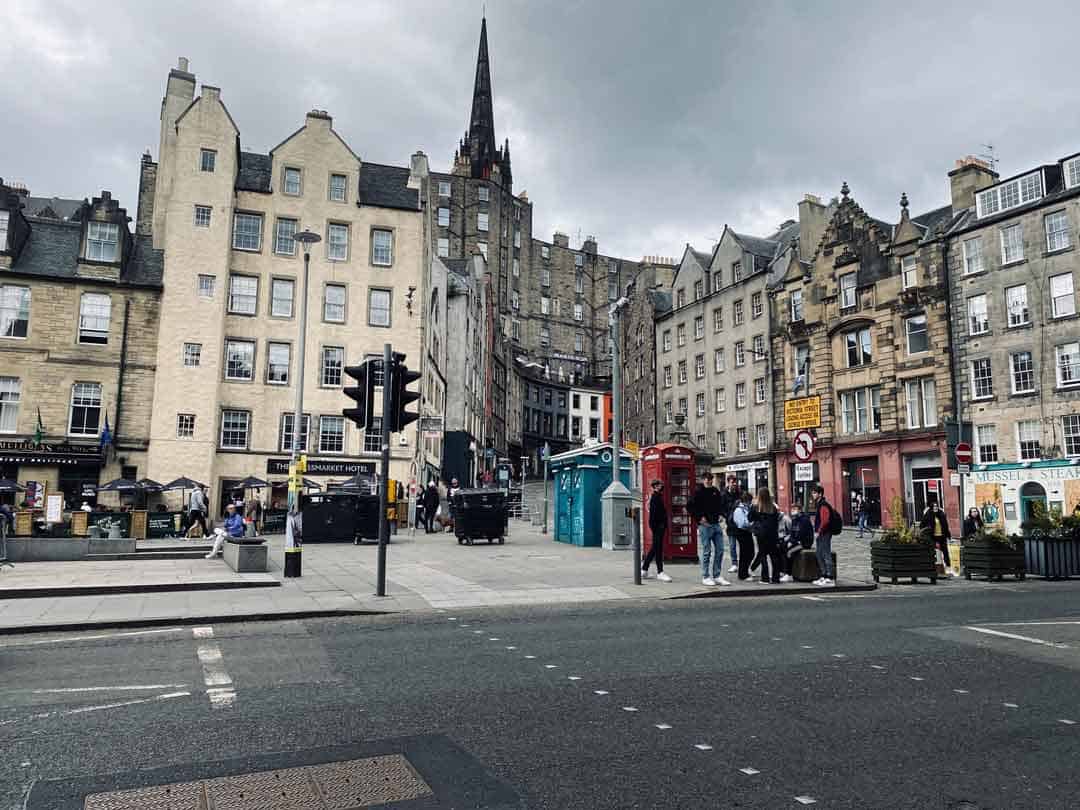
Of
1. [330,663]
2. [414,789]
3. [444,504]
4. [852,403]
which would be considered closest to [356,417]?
[330,663]

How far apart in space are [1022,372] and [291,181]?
35.3m

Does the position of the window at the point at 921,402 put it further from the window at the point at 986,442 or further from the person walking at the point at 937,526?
the person walking at the point at 937,526

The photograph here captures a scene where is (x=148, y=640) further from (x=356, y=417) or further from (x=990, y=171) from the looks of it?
(x=990, y=171)

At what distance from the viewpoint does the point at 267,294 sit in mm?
38688

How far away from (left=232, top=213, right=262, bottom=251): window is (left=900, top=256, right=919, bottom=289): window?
105 feet

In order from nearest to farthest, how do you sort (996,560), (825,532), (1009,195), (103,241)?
(825,532), (996,560), (1009,195), (103,241)

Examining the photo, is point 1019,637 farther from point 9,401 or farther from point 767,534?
point 9,401

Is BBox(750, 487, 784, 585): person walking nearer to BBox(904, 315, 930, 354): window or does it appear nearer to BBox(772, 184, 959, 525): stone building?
BBox(772, 184, 959, 525): stone building

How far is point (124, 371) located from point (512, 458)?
4824 cm

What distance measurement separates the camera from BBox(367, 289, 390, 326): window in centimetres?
3966

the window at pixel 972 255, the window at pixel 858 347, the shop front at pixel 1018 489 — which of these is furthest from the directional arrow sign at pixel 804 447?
the window at pixel 858 347

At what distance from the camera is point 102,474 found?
1366 inches

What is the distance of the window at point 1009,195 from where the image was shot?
3362 centimetres

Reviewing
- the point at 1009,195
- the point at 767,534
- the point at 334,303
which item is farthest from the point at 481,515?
the point at 1009,195
